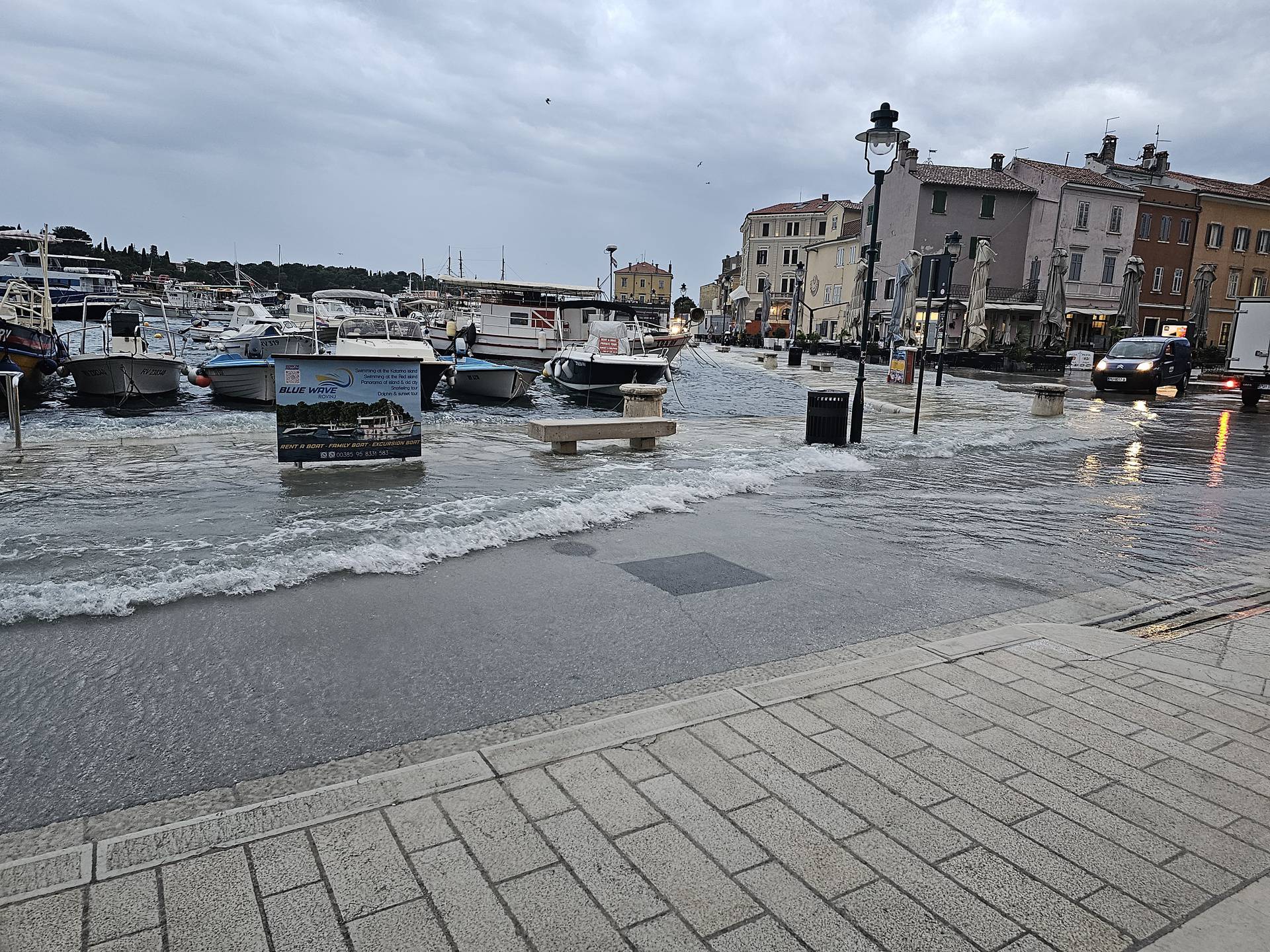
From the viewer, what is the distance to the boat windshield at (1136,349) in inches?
1109

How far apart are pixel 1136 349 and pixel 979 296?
976 centimetres

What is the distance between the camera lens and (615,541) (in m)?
7.48

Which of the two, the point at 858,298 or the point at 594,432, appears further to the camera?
the point at 858,298

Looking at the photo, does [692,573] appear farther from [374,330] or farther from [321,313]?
[321,313]

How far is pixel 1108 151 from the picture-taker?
5834cm

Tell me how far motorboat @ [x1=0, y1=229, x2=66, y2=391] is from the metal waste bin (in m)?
18.2

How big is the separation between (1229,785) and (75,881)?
168 inches

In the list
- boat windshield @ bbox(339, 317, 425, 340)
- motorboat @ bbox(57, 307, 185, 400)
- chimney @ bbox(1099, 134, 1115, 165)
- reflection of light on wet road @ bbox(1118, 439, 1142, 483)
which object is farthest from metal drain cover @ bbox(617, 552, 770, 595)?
chimney @ bbox(1099, 134, 1115, 165)

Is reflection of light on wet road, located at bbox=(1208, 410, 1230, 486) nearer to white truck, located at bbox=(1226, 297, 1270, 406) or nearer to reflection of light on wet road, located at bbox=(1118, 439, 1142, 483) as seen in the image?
reflection of light on wet road, located at bbox=(1118, 439, 1142, 483)

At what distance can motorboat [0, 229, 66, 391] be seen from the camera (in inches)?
776

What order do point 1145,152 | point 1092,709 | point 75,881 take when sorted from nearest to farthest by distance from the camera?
point 75,881, point 1092,709, point 1145,152

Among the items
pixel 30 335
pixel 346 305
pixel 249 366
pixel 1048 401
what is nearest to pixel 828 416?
pixel 1048 401

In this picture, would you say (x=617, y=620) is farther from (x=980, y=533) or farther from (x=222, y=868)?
(x=980, y=533)

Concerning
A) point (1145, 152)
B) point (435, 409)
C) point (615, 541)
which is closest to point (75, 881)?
point (615, 541)
